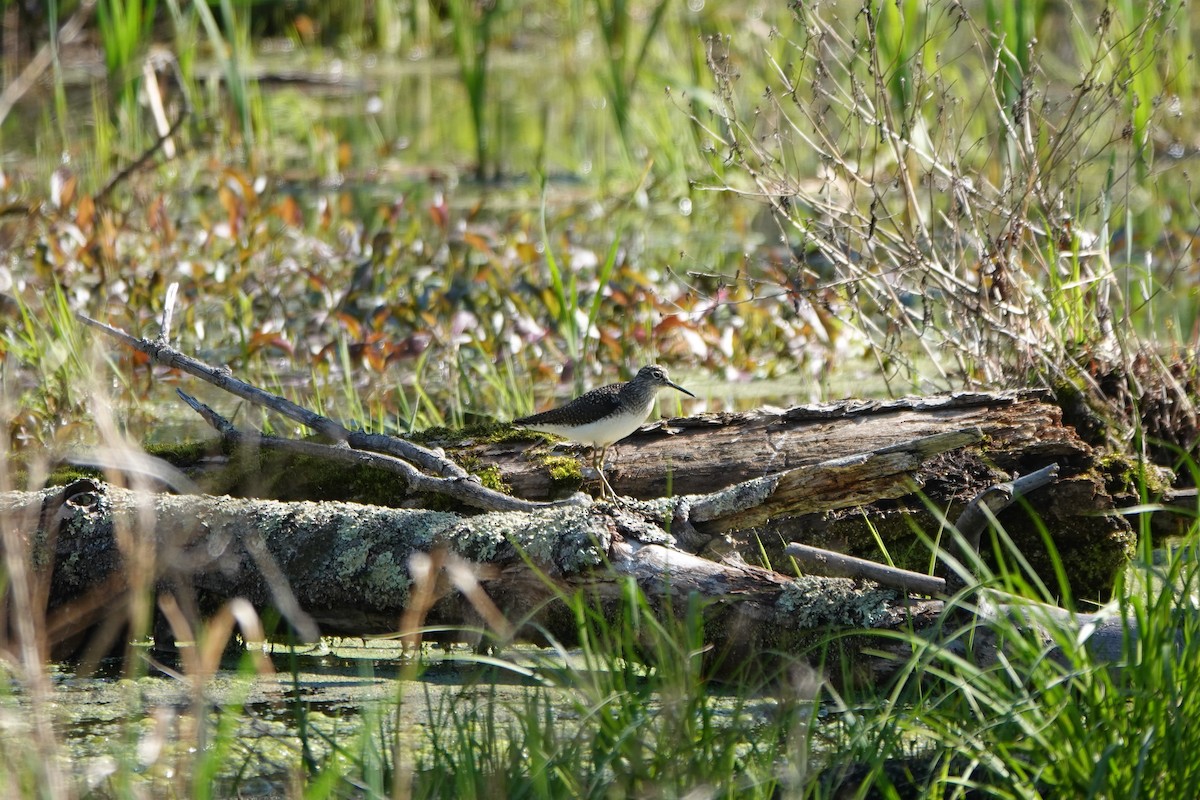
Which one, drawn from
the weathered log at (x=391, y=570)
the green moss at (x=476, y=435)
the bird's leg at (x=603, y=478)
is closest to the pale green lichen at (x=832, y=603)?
the weathered log at (x=391, y=570)

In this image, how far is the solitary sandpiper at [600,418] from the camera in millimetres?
4062

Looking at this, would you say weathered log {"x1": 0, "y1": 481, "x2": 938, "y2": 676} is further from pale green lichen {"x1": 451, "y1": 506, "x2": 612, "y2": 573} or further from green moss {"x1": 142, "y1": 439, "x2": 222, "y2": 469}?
green moss {"x1": 142, "y1": 439, "x2": 222, "y2": 469}

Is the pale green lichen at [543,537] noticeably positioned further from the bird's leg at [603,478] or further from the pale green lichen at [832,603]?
the pale green lichen at [832,603]

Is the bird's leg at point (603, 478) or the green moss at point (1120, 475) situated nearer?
the green moss at point (1120, 475)

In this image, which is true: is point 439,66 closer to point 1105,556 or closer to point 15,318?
point 15,318

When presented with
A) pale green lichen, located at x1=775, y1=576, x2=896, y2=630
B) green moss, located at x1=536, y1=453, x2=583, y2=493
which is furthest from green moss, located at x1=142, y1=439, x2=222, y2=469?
pale green lichen, located at x1=775, y1=576, x2=896, y2=630

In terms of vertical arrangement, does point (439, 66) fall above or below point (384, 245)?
above

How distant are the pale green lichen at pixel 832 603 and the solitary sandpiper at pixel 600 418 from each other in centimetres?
83

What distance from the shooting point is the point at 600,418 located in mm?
4078

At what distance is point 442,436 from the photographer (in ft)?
13.7

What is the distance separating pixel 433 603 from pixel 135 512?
33.6 inches

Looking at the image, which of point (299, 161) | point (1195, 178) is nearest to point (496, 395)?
point (299, 161)

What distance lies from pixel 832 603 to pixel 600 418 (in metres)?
1.10

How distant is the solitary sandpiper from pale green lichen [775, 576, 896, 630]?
83cm
